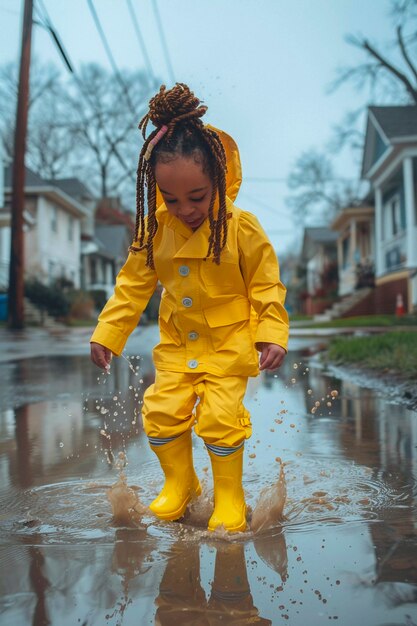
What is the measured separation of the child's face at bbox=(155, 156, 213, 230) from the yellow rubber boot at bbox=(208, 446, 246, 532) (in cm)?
89

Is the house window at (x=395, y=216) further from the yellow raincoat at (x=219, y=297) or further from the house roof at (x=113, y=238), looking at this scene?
the house roof at (x=113, y=238)

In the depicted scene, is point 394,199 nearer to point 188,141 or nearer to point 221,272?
point 221,272

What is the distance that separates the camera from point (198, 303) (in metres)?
2.60

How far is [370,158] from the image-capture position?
26688mm

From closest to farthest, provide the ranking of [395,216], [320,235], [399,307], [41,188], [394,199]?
[399,307]
[394,199]
[395,216]
[41,188]
[320,235]

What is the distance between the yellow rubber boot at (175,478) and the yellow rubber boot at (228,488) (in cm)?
16

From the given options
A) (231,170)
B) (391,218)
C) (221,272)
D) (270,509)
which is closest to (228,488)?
(270,509)

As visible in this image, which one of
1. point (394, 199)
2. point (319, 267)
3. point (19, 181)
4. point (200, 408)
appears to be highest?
point (319, 267)

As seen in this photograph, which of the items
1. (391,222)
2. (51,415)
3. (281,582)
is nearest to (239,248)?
(281,582)

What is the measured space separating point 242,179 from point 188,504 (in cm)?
132

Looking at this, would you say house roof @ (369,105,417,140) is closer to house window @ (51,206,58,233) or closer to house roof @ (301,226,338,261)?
house window @ (51,206,58,233)

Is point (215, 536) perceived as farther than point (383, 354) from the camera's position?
No

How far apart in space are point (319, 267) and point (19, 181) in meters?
31.0

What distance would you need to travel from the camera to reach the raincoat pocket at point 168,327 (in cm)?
270
